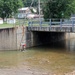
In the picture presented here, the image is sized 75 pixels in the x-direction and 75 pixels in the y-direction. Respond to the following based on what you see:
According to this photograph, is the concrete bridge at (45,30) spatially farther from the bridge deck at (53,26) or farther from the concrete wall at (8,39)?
the concrete wall at (8,39)

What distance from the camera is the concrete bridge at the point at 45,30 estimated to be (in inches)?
1214

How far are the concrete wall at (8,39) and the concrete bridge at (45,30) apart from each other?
247 centimetres

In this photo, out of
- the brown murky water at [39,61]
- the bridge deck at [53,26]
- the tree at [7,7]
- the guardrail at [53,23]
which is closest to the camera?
the brown murky water at [39,61]

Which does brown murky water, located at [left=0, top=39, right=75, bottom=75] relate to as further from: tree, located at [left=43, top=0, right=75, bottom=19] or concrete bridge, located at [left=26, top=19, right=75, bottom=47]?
tree, located at [left=43, top=0, right=75, bottom=19]

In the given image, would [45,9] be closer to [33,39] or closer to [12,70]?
[33,39]

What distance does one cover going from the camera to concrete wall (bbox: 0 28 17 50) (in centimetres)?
3170

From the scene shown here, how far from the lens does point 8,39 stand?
32.0 metres

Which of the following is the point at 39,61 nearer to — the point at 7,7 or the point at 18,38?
the point at 18,38

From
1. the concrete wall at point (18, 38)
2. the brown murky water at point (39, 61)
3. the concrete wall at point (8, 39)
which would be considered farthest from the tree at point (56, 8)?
the brown murky water at point (39, 61)

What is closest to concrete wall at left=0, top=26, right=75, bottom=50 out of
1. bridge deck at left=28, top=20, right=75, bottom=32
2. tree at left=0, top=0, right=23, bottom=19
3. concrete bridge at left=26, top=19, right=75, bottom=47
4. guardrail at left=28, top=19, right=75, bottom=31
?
concrete bridge at left=26, top=19, right=75, bottom=47

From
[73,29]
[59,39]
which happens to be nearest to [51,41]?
[59,39]

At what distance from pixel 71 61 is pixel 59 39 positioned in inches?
735

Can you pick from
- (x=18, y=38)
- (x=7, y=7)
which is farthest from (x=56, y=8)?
(x=7, y=7)

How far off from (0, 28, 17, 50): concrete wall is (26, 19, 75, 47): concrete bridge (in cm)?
247
